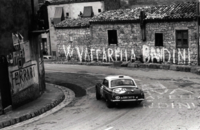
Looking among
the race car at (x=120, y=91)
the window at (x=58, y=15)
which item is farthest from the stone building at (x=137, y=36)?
the race car at (x=120, y=91)

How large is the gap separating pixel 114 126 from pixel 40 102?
6.05 m

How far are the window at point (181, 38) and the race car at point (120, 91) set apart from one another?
1105 centimetres

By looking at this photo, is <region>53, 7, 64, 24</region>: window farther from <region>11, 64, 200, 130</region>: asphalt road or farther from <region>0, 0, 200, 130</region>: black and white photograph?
<region>11, 64, 200, 130</region>: asphalt road

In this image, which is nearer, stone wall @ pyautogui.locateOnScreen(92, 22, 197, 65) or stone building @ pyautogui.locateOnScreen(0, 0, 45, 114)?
stone building @ pyautogui.locateOnScreen(0, 0, 45, 114)

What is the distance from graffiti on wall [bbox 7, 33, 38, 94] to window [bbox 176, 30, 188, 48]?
1297cm

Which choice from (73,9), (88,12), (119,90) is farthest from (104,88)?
(73,9)

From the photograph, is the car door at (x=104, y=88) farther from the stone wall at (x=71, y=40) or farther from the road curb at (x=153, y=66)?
the stone wall at (x=71, y=40)

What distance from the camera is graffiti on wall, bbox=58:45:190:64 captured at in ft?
90.4

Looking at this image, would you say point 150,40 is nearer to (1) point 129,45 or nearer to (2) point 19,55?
(1) point 129,45

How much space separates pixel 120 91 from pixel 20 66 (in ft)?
18.0

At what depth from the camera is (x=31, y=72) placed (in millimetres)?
19188

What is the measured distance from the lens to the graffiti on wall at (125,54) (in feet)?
90.4

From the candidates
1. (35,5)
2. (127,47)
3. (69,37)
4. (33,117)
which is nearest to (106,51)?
(127,47)

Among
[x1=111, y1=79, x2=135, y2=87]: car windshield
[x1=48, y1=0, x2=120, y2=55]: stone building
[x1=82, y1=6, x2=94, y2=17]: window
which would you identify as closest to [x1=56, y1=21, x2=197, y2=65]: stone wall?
[x1=82, y1=6, x2=94, y2=17]: window
